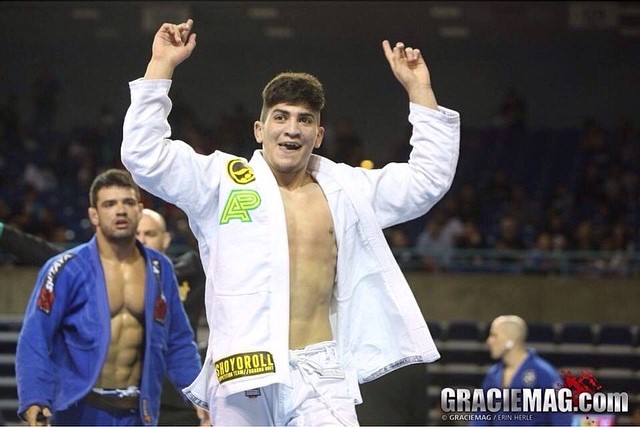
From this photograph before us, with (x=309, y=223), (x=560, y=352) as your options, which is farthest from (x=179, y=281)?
(x=560, y=352)

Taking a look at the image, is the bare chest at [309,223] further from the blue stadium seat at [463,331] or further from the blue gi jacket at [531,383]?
the blue stadium seat at [463,331]

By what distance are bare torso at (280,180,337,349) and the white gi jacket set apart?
50mm

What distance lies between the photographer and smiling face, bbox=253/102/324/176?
3.91 metres

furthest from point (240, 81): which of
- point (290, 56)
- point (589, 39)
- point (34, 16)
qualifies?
point (589, 39)

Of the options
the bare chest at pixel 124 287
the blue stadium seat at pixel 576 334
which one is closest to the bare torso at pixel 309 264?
the bare chest at pixel 124 287

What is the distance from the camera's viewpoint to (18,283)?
11539 mm

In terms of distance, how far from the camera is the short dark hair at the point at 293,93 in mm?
3926

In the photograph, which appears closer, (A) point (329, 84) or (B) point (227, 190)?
(B) point (227, 190)

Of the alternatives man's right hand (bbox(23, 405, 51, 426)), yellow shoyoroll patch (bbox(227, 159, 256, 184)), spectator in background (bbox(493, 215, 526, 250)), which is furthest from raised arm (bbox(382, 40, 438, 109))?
spectator in background (bbox(493, 215, 526, 250))

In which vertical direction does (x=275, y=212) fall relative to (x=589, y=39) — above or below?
below

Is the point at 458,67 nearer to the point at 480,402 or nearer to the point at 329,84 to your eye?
the point at 329,84

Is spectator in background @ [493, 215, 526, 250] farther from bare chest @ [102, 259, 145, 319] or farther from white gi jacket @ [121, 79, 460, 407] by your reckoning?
white gi jacket @ [121, 79, 460, 407]

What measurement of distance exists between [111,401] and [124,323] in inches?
14.7

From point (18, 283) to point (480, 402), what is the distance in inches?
263
